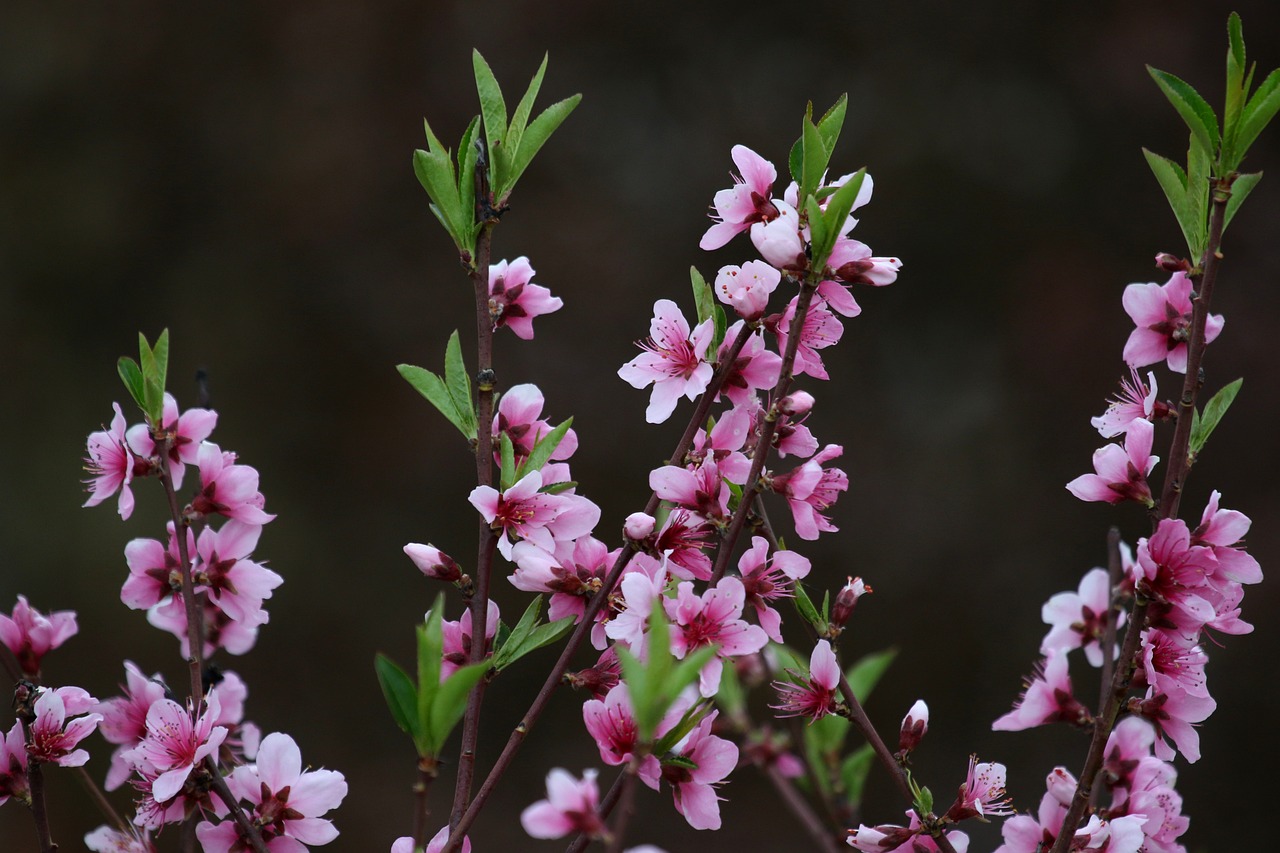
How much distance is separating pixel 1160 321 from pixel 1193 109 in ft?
0.48

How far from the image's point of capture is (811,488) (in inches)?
23.0

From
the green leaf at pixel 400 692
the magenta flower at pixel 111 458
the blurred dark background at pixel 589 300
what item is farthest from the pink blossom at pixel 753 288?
the blurred dark background at pixel 589 300

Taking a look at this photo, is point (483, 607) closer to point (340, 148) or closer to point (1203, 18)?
point (340, 148)

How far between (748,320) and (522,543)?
0.53 ft

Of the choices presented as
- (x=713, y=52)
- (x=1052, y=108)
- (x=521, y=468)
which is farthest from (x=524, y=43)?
(x=521, y=468)

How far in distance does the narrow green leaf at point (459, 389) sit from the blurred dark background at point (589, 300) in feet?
4.90

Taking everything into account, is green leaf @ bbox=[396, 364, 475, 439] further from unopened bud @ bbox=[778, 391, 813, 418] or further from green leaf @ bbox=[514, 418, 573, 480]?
unopened bud @ bbox=[778, 391, 813, 418]

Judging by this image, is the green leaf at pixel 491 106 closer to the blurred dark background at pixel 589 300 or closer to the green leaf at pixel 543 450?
the green leaf at pixel 543 450

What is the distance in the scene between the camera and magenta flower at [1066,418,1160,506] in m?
0.59

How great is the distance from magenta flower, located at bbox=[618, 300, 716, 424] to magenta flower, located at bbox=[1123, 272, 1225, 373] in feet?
0.82

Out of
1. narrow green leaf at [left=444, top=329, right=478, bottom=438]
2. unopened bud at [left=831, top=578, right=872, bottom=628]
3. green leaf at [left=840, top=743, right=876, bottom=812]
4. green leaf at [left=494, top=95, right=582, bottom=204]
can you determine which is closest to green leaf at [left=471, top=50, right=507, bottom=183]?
green leaf at [left=494, top=95, right=582, bottom=204]

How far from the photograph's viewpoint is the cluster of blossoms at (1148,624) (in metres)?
0.55

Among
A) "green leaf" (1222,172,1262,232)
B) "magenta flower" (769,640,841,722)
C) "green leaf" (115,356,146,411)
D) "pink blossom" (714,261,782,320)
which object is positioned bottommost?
"magenta flower" (769,640,841,722)

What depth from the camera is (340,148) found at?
228 cm
